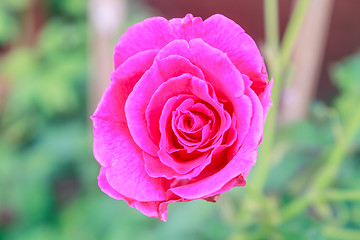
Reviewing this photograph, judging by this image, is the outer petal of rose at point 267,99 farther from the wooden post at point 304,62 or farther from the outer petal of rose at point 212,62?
the wooden post at point 304,62

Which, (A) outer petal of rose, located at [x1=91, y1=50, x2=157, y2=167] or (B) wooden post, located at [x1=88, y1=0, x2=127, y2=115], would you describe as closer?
(A) outer petal of rose, located at [x1=91, y1=50, x2=157, y2=167]

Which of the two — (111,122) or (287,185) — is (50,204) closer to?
(287,185)

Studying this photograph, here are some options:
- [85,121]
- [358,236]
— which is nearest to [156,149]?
[358,236]

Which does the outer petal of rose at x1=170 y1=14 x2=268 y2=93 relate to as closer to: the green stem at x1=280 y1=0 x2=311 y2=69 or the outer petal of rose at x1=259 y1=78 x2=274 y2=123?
the outer petal of rose at x1=259 y1=78 x2=274 y2=123

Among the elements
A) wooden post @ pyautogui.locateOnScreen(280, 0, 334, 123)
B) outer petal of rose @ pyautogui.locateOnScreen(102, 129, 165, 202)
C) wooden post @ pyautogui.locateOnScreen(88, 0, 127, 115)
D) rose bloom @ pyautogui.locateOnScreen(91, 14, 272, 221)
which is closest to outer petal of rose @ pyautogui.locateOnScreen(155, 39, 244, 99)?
rose bloom @ pyautogui.locateOnScreen(91, 14, 272, 221)

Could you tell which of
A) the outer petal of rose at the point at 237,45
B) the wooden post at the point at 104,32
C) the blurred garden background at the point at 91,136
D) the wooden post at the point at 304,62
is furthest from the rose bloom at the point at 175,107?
the wooden post at the point at 104,32

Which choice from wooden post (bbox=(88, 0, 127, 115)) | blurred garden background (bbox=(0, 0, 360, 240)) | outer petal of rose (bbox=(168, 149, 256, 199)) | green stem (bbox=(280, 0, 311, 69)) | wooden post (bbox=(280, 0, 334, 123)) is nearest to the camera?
outer petal of rose (bbox=(168, 149, 256, 199))

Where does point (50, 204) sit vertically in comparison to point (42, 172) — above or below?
below
